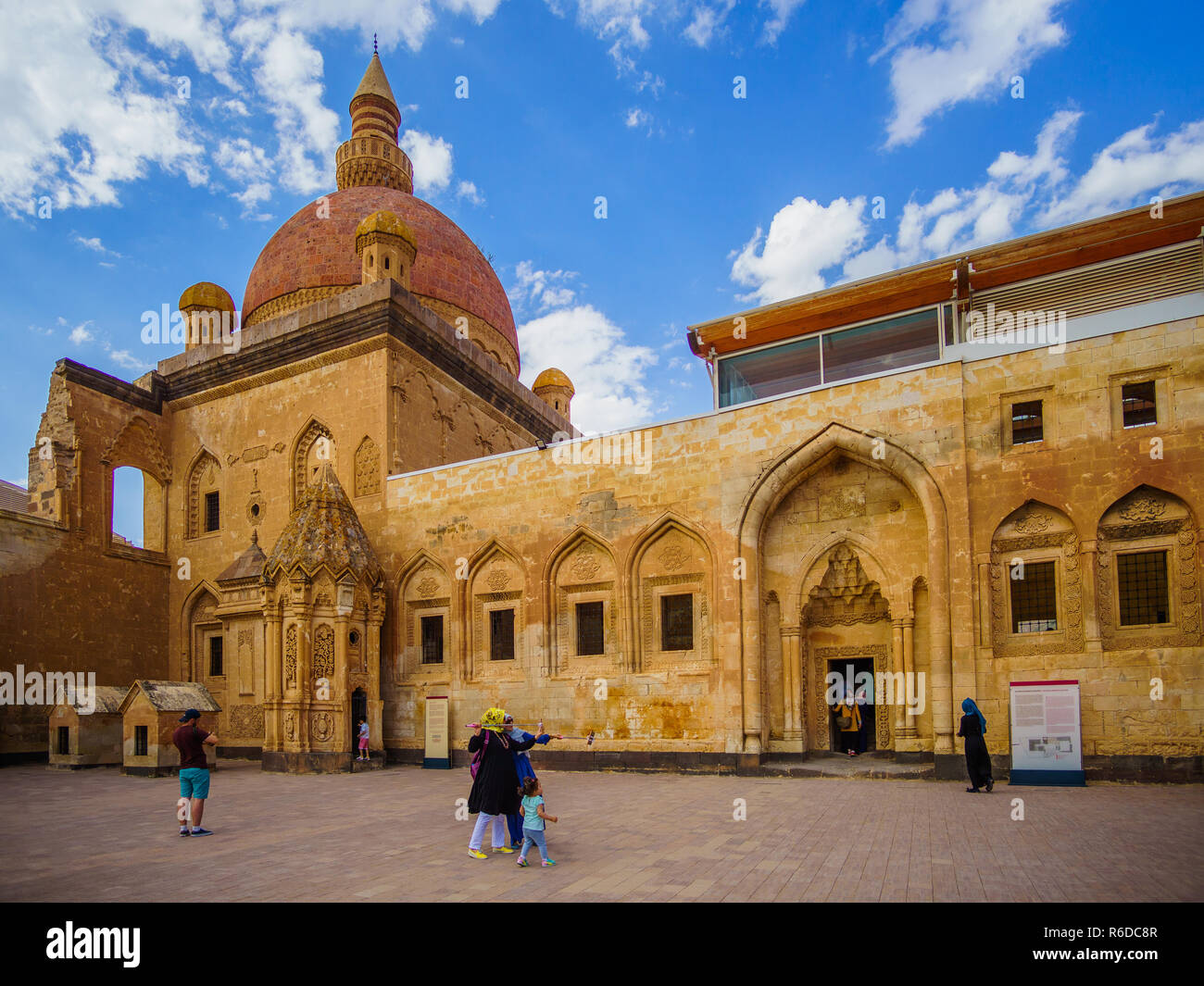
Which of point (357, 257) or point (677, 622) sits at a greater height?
point (357, 257)

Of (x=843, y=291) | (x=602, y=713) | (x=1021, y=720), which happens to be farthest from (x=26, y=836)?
(x=843, y=291)

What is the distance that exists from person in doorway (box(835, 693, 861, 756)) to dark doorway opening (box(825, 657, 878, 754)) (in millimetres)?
39

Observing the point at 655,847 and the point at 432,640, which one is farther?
the point at 432,640

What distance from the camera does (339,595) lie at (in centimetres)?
1759

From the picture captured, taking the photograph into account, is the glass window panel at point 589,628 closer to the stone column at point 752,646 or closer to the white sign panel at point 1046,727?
the stone column at point 752,646

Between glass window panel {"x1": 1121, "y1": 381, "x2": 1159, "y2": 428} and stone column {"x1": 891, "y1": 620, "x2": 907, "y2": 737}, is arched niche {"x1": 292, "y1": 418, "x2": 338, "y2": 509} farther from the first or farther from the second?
glass window panel {"x1": 1121, "y1": 381, "x2": 1159, "y2": 428}

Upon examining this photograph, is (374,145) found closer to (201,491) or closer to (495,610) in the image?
(201,491)

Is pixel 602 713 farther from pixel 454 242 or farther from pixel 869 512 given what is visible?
pixel 454 242

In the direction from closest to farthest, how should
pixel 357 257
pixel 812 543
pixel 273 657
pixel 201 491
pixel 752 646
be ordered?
pixel 752 646
pixel 812 543
pixel 273 657
pixel 201 491
pixel 357 257

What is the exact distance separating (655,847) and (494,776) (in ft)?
5.68

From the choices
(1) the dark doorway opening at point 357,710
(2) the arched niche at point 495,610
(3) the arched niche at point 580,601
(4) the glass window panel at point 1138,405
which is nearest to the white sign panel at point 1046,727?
(4) the glass window panel at point 1138,405

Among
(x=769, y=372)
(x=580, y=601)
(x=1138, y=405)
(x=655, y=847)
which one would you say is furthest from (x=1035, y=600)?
(x=655, y=847)

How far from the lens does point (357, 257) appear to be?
24.7 m

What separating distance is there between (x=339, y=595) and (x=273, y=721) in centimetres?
268
